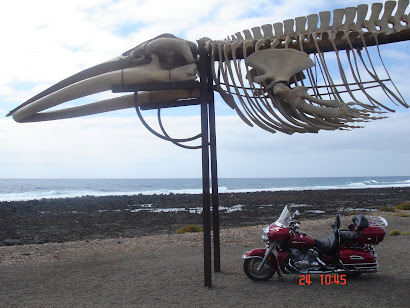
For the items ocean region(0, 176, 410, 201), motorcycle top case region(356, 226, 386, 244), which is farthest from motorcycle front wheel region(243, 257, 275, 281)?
ocean region(0, 176, 410, 201)

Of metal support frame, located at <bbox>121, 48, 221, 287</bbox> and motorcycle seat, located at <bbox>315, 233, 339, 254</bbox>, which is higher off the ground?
metal support frame, located at <bbox>121, 48, 221, 287</bbox>

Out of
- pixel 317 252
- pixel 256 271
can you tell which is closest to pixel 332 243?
pixel 317 252

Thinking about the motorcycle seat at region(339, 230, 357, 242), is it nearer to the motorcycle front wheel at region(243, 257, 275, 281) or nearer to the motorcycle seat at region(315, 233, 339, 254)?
the motorcycle seat at region(315, 233, 339, 254)

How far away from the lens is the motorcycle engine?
7.28 m

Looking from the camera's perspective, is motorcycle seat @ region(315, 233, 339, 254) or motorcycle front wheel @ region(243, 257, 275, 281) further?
motorcycle front wheel @ region(243, 257, 275, 281)

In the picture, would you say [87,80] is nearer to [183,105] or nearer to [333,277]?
[183,105]

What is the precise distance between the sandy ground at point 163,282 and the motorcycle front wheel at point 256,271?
145 mm

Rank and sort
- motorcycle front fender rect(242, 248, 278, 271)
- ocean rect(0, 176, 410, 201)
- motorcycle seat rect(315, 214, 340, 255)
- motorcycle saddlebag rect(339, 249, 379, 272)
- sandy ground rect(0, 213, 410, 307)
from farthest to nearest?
ocean rect(0, 176, 410, 201)
motorcycle front fender rect(242, 248, 278, 271)
motorcycle seat rect(315, 214, 340, 255)
motorcycle saddlebag rect(339, 249, 379, 272)
sandy ground rect(0, 213, 410, 307)

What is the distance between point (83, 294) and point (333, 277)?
437 centimetres

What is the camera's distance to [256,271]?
24.8 ft

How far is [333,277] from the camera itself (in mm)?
7496

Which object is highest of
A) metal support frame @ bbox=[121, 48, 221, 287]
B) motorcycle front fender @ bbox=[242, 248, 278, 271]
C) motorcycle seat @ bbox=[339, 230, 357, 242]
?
metal support frame @ bbox=[121, 48, 221, 287]

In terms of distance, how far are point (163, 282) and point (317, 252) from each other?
2.86 meters

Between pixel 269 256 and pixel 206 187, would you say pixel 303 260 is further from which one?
pixel 206 187
